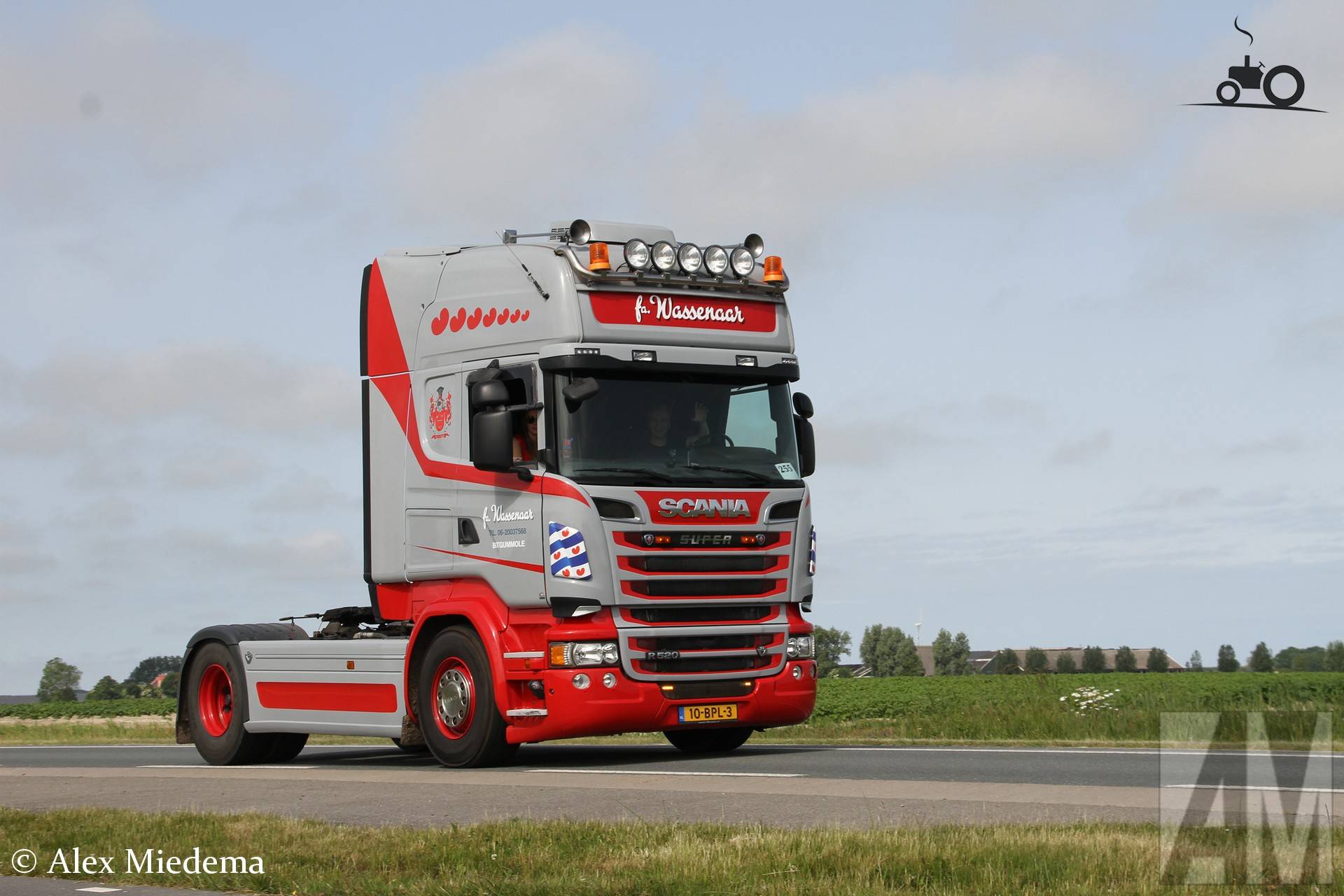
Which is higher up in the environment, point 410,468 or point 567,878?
point 410,468

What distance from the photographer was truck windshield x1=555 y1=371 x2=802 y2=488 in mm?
13664

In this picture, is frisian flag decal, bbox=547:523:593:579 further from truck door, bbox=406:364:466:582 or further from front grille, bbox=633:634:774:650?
truck door, bbox=406:364:466:582

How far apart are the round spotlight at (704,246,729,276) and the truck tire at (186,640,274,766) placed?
6.55m

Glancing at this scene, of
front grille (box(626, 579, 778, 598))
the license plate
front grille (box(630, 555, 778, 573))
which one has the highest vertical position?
front grille (box(630, 555, 778, 573))

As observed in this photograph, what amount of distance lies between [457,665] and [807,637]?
3.14 metres

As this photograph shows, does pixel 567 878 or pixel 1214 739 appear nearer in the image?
pixel 567 878

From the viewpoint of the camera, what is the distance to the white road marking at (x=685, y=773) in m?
12.6

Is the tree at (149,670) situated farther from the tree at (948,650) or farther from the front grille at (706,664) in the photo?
the tree at (948,650)

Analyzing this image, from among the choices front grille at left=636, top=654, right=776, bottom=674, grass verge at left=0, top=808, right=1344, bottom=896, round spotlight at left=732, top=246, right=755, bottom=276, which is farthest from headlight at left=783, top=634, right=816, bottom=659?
grass verge at left=0, top=808, right=1344, bottom=896

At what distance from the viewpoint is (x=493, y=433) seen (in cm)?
1355

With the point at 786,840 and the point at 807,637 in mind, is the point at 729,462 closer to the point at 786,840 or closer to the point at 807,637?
the point at 807,637

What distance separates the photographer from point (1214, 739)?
1647 centimetres

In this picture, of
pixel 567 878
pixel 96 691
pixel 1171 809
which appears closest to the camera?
pixel 567 878

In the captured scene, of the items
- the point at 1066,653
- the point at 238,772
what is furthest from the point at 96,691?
the point at 238,772
